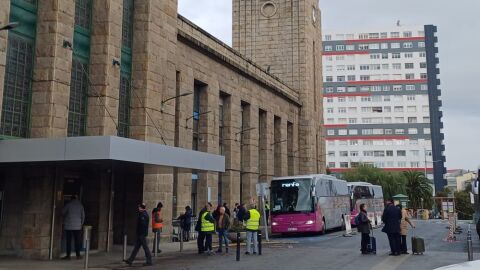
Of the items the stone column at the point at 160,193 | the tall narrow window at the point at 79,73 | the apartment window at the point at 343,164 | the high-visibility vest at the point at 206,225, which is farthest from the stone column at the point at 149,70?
the apartment window at the point at 343,164

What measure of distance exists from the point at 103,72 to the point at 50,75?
91.9 inches

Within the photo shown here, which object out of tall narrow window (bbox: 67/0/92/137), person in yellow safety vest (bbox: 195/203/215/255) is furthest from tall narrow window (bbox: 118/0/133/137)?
person in yellow safety vest (bbox: 195/203/215/255)

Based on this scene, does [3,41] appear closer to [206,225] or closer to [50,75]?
[50,75]

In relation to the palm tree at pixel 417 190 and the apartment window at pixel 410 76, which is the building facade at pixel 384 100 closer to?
the apartment window at pixel 410 76

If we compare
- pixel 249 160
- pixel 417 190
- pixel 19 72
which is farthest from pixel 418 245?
pixel 417 190

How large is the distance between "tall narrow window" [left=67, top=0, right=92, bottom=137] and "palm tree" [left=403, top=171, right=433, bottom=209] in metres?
64.9

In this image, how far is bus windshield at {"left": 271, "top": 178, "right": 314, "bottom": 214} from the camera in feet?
86.4

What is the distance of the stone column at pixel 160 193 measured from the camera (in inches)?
849

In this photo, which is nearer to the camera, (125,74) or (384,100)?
(125,74)

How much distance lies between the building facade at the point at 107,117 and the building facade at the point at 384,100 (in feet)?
245

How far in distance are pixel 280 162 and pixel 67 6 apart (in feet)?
92.1

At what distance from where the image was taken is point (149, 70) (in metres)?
20.5

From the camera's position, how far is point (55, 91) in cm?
1595

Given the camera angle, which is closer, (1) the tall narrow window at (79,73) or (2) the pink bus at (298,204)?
(1) the tall narrow window at (79,73)
